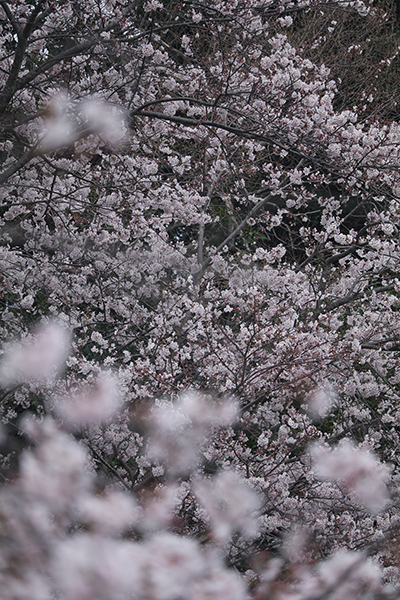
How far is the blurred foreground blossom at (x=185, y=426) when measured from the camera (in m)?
2.86

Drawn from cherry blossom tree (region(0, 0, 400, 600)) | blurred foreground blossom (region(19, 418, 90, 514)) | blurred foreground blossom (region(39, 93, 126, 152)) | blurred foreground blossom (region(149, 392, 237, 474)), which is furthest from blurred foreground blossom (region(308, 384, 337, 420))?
blurred foreground blossom (region(19, 418, 90, 514))

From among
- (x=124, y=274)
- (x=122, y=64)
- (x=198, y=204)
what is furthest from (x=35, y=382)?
(x=122, y=64)

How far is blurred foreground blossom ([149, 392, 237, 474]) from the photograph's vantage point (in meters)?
2.86

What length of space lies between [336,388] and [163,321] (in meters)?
1.31

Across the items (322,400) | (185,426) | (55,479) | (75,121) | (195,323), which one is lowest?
(55,479)

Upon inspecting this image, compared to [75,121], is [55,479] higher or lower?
lower

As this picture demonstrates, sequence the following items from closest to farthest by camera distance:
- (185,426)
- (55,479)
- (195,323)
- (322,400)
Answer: (55,479), (185,426), (322,400), (195,323)

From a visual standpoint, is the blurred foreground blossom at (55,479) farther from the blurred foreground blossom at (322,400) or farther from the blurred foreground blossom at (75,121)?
the blurred foreground blossom at (322,400)

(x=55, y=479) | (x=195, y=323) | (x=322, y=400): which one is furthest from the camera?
(x=195, y=323)

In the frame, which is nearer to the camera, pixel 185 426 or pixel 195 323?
pixel 185 426

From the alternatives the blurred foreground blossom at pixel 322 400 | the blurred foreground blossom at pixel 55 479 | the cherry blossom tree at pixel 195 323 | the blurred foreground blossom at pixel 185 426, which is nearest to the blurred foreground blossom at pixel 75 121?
the cherry blossom tree at pixel 195 323

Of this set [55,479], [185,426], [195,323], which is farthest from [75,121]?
[55,479]

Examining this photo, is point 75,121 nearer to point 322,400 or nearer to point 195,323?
point 195,323

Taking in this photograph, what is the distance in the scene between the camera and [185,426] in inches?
114
